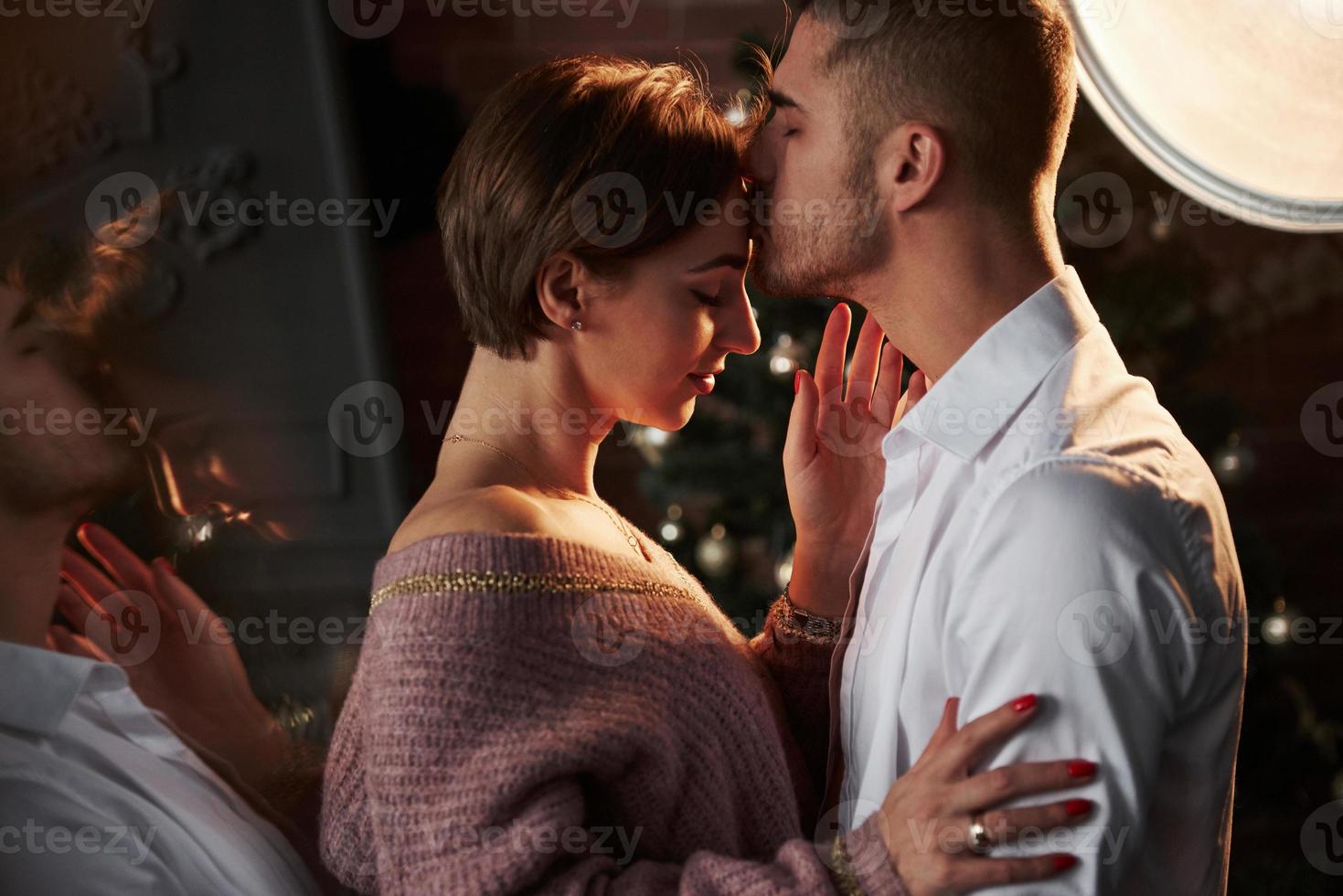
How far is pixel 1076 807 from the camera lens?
92 centimetres

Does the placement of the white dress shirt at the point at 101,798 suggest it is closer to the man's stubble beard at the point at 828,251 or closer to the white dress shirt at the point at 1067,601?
the white dress shirt at the point at 1067,601

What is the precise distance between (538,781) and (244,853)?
44 centimetres

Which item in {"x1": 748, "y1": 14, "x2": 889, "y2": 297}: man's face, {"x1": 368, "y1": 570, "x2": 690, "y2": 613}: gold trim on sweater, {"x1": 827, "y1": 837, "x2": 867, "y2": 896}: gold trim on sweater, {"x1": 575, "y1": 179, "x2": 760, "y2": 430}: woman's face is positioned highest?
{"x1": 748, "y1": 14, "x2": 889, "y2": 297}: man's face

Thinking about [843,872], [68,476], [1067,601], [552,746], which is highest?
[68,476]

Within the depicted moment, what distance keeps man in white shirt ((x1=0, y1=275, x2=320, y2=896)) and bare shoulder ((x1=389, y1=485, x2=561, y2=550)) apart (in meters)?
0.29

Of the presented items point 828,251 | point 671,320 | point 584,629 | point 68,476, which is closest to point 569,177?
point 671,320

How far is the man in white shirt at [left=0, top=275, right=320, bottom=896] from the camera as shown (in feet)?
3.16

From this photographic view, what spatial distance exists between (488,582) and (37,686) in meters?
0.40

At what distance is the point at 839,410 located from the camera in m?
1.47

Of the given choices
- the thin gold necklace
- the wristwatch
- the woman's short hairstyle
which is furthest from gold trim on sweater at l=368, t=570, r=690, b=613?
the wristwatch

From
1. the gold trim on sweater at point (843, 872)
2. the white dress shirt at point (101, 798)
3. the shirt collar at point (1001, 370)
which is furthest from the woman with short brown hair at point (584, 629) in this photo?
the shirt collar at point (1001, 370)

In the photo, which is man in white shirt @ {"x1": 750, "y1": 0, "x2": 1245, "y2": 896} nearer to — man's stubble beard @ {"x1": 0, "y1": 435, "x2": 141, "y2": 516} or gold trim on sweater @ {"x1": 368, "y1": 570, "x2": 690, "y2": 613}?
gold trim on sweater @ {"x1": 368, "y1": 570, "x2": 690, "y2": 613}

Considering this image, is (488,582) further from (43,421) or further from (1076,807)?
(1076,807)

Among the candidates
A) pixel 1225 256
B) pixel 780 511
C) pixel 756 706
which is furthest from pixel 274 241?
pixel 1225 256
